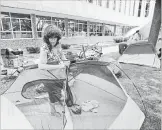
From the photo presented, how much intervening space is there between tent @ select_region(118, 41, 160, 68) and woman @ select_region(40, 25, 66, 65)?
3475 millimetres

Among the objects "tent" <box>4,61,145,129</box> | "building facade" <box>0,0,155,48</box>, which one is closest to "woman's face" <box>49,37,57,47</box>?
"tent" <box>4,61,145,129</box>

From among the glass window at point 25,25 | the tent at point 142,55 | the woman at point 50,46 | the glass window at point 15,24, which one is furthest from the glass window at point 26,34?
the woman at point 50,46

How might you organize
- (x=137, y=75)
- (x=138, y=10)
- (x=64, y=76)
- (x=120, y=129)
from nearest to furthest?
1. (x=120, y=129)
2. (x=64, y=76)
3. (x=137, y=75)
4. (x=138, y=10)

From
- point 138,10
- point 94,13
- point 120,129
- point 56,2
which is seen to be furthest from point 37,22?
point 138,10

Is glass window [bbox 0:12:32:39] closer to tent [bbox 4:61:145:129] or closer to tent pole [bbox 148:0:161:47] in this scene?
tent pole [bbox 148:0:161:47]

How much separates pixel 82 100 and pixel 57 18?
9.42m

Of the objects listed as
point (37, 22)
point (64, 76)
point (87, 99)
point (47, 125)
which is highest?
point (37, 22)

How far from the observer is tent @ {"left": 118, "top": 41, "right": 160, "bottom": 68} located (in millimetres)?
4242

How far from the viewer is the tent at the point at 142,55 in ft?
13.9

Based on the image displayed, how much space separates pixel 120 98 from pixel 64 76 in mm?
671

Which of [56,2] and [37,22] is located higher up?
[56,2]

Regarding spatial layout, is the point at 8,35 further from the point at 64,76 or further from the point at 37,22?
the point at 64,76

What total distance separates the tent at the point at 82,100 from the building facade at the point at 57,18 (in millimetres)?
6620

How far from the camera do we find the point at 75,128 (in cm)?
131
